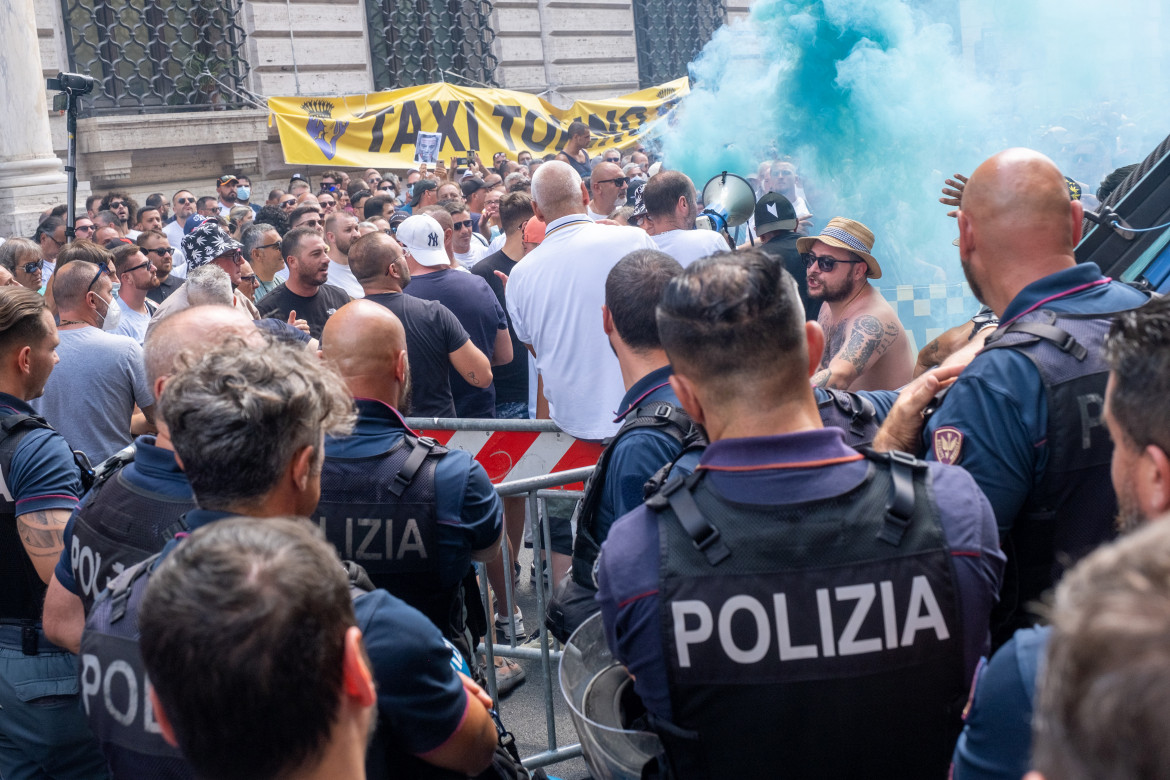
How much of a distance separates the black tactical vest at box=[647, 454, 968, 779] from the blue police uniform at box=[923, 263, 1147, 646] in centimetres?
55

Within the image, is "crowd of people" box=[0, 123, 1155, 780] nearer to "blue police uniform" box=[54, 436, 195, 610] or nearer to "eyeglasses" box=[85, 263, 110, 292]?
"blue police uniform" box=[54, 436, 195, 610]

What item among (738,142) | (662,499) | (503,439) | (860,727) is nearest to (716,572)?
(662,499)

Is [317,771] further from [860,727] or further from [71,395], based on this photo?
[71,395]

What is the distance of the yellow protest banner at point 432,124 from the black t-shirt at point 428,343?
9.62 meters

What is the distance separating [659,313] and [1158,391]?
90 centimetres

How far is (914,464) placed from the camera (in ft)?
6.05

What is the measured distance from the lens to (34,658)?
117 inches

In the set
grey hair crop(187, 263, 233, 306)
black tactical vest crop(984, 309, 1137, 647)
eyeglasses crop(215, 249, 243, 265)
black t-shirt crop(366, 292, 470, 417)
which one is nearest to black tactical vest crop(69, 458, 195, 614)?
black tactical vest crop(984, 309, 1137, 647)

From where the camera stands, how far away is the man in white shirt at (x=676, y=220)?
5883 millimetres

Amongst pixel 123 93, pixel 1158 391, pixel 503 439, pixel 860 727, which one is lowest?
pixel 503 439

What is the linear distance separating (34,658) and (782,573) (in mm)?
2312

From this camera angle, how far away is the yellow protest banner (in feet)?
48.2

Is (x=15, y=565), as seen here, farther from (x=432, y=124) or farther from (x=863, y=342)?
(x=432, y=124)

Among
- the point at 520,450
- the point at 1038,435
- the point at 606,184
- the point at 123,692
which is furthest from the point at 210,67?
the point at 1038,435
